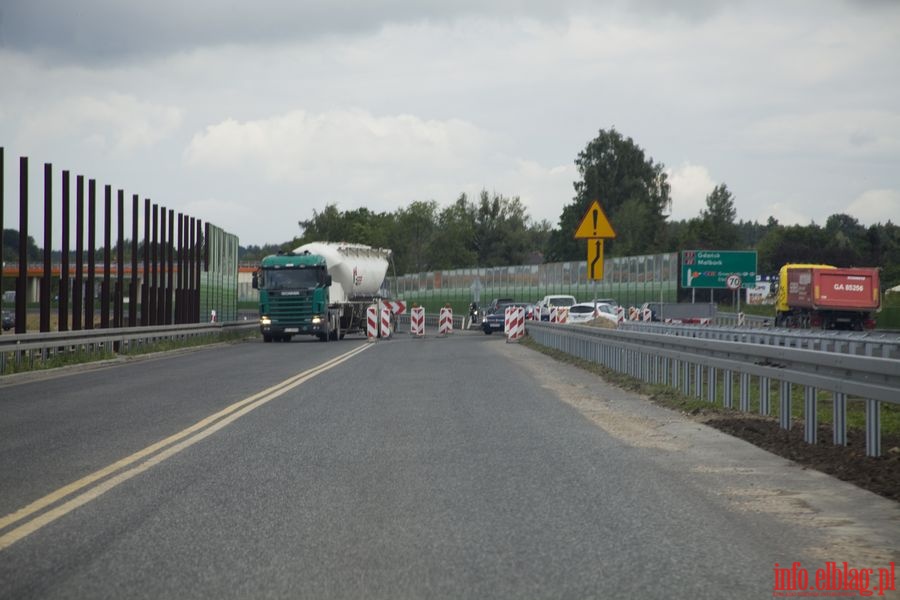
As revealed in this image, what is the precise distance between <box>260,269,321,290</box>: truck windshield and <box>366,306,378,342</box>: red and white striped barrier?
5117 mm

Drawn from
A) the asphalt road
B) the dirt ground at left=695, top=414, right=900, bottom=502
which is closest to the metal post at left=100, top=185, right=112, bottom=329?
the asphalt road

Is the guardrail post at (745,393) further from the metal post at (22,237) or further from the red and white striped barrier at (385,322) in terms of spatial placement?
the red and white striped barrier at (385,322)

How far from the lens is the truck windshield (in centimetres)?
4416

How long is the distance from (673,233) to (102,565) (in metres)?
129

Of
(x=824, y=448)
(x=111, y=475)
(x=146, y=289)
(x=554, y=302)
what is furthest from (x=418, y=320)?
(x=111, y=475)

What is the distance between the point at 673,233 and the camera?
132 meters

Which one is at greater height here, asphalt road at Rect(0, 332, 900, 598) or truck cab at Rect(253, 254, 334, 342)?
truck cab at Rect(253, 254, 334, 342)

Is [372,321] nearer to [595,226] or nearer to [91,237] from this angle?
[91,237]

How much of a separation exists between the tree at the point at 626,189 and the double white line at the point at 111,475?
361ft

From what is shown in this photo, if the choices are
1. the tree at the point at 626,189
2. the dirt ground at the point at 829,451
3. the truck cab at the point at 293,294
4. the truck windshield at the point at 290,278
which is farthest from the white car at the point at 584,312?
the tree at the point at 626,189

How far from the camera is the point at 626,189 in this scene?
411 ft

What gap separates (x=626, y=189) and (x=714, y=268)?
64.0 m

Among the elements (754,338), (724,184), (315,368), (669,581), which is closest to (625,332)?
(754,338)

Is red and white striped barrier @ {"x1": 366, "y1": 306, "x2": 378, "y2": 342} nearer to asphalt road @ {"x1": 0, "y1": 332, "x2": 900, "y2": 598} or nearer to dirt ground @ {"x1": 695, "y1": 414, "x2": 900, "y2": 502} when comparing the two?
asphalt road @ {"x1": 0, "y1": 332, "x2": 900, "y2": 598}
